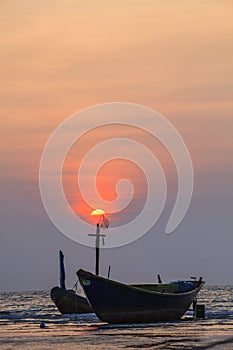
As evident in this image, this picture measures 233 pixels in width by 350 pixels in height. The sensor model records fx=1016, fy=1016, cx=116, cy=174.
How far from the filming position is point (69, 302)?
9894cm

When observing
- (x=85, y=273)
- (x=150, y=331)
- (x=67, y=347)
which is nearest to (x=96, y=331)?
(x=150, y=331)

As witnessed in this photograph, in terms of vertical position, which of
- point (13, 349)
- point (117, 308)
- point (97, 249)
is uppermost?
point (97, 249)

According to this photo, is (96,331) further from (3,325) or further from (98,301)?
(3,325)

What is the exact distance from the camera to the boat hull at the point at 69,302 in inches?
3858

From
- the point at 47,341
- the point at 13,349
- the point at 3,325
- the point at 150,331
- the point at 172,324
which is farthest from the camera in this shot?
the point at 3,325

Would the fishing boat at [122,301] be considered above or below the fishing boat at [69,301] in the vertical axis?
below

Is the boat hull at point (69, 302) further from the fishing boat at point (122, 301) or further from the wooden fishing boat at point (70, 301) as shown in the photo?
the fishing boat at point (122, 301)

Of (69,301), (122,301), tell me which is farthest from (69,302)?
(122,301)

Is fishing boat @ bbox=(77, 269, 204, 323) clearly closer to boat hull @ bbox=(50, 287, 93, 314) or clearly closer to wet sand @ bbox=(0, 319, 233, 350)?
wet sand @ bbox=(0, 319, 233, 350)

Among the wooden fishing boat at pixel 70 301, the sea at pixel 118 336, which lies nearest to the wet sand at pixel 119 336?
the sea at pixel 118 336

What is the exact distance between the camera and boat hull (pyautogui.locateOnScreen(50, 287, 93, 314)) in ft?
322

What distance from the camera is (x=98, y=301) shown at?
241 feet

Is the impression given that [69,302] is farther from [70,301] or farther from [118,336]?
[118,336]

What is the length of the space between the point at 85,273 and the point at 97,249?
744 cm
